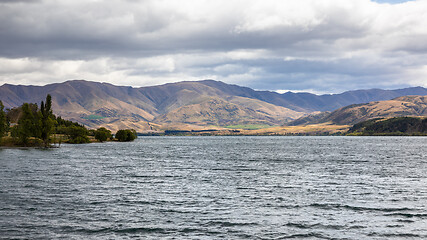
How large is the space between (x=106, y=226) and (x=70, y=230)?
400 cm

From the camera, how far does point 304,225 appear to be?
151ft

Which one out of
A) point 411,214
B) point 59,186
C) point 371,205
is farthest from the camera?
point 59,186

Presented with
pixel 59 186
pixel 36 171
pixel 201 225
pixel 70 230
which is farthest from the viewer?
pixel 36 171

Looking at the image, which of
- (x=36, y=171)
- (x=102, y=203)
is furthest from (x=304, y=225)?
(x=36, y=171)

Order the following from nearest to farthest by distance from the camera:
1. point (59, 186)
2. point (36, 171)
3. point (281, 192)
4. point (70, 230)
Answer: point (70, 230) < point (281, 192) < point (59, 186) < point (36, 171)

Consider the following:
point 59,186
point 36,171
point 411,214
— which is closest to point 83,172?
point 36,171

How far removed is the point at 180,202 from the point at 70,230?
20.8 meters

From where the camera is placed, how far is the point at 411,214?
52156 mm

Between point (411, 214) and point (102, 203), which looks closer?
point (411, 214)

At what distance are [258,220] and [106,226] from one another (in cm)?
1857

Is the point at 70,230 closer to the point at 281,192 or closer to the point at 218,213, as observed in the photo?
the point at 218,213

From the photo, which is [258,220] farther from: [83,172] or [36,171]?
[36,171]

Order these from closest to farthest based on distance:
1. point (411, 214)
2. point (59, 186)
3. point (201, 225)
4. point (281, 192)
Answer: point (201, 225) → point (411, 214) → point (281, 192) → point (59, 186)

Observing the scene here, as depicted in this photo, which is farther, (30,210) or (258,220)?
(30,210)
